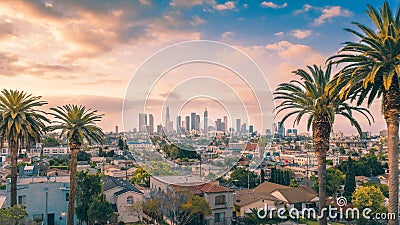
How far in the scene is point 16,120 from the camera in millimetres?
19797

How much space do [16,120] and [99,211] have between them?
10.1 meters

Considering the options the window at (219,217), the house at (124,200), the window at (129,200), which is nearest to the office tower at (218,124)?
the window at (219,217)

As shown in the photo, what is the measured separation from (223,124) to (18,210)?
1945 centimetres

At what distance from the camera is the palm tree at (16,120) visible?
19766 millimetres

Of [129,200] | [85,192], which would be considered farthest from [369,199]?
[85,192]

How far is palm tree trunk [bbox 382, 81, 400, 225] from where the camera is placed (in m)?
12.7

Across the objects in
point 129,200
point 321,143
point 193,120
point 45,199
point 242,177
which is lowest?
point 242,177

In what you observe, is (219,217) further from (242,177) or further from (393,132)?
(242,177)

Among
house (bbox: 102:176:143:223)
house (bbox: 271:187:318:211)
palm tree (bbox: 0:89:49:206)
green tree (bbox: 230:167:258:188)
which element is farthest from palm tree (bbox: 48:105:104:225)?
green tree (bbox: 230:167:258:188)

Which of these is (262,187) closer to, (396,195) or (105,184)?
(105,184)

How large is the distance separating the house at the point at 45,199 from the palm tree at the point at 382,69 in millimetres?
24436

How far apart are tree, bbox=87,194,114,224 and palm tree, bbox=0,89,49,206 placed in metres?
6.51

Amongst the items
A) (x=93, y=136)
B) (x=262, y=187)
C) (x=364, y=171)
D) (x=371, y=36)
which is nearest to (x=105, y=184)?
(x=93, y=136)

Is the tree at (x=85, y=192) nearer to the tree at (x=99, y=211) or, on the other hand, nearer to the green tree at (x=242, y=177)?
the tree at (x=99, y=211)
